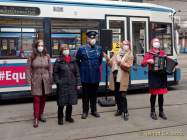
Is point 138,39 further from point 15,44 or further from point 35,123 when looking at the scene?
point 35,123

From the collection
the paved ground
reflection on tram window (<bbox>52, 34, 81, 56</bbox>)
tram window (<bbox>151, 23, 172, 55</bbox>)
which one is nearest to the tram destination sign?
reflection on tram window (<bbox>52, 34, 81, 56</bbox>)

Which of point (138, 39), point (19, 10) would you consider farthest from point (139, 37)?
point (19, 10)

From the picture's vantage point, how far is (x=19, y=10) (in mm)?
11359

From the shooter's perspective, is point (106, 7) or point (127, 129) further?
point (106, 7)

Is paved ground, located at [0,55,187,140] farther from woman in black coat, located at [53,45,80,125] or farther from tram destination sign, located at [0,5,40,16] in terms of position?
tram destination sign, located at [0,5,40,16]

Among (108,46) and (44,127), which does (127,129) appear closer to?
(44,127)

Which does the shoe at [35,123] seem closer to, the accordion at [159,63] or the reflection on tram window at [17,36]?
the accordion at [159,63]

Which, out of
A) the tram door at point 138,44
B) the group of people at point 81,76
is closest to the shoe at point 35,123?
the group of people at point 81,76

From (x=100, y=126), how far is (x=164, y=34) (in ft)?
20.7

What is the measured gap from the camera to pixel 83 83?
9.36 meters

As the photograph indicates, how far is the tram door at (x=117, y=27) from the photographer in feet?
42.1

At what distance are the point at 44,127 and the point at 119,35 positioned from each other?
16.7ft

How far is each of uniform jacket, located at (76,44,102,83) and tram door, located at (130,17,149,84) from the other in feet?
12.9

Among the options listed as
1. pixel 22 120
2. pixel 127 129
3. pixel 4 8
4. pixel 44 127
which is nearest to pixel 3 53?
pixel 4 8
